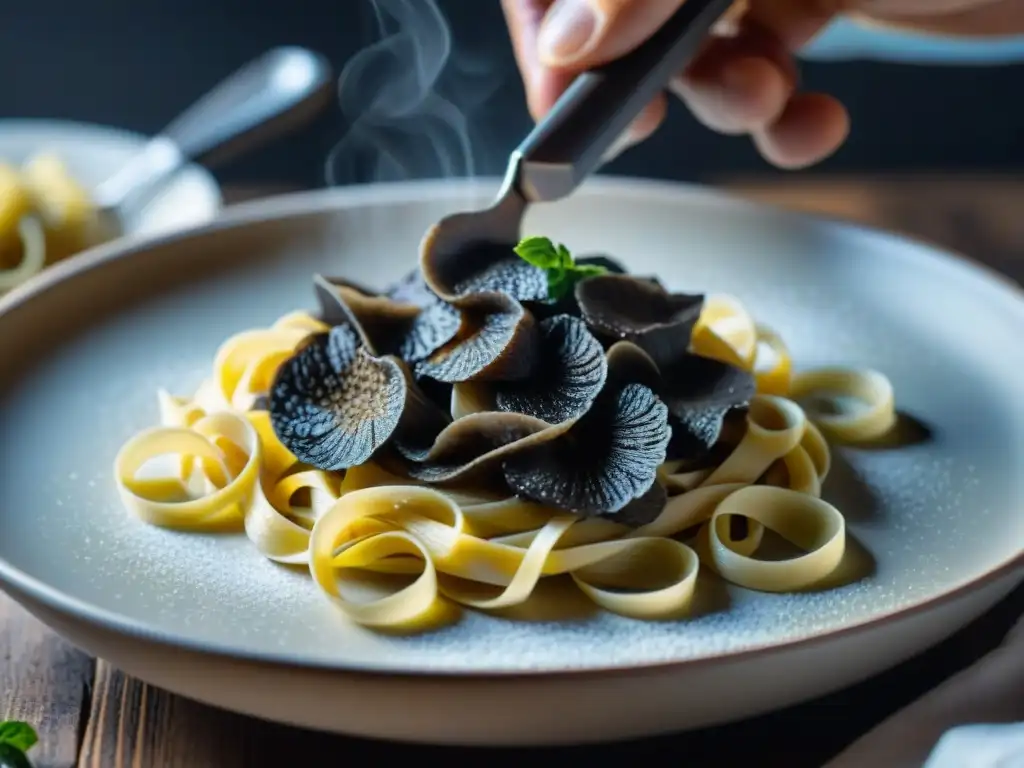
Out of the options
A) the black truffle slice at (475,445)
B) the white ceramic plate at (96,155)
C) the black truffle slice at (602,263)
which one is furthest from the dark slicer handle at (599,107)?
the white ceramic plate at (96,155)

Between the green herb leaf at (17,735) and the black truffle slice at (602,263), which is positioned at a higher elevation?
the black truffle slice at (602,263)

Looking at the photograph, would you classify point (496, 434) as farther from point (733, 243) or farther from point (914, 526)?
point (733, 243)

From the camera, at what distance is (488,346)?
61.0 inches

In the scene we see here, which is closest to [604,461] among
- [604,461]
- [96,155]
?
[604,461]

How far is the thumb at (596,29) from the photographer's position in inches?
72.8

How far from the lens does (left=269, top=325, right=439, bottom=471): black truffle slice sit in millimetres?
1528

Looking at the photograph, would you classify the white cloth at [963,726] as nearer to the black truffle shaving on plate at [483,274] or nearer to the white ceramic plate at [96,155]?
the black truffle shaving on plate at [483,274]

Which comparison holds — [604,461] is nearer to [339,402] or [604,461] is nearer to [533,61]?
[339,402]

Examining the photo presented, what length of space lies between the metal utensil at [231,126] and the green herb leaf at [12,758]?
1622 millimetres

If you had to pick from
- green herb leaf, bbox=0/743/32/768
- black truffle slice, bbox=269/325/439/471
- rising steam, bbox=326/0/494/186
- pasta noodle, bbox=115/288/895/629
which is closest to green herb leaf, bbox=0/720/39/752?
green herb leaf, bbox=0/743/32/768

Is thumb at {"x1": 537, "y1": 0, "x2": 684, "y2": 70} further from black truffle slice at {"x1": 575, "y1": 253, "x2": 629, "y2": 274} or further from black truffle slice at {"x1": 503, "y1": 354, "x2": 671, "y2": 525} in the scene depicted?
black truffle slice at {"x1": 503, "y1": 354, "x2": 671, "y2": 525}

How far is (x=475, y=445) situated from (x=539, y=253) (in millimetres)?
254

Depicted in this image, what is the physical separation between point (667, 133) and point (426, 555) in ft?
10.2

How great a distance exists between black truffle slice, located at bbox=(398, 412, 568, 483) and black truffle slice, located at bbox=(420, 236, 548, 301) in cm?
20
